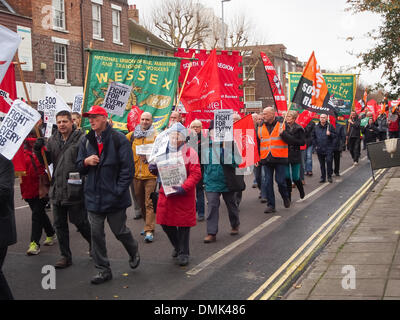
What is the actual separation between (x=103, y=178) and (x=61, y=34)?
2364 centimetres

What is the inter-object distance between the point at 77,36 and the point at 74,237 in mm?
22508

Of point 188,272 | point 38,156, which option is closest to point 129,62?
point 38,156

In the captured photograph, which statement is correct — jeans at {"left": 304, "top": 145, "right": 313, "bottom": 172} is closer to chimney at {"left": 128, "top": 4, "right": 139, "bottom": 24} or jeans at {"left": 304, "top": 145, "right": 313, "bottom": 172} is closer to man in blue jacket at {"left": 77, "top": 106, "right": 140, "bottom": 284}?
man in blue jacket at {"left": 77, "top": 106, "right": 140, "bottom": 284}

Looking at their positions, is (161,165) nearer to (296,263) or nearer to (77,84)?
(296,263)

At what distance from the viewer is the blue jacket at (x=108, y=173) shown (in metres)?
5.80

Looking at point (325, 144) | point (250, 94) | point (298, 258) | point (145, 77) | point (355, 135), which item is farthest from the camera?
point (250, 94)

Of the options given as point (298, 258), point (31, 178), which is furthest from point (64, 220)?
point (298, 258)

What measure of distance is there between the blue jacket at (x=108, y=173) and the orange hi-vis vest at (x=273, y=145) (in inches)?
180

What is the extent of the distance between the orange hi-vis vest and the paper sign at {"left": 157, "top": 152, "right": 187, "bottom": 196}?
3.82 m

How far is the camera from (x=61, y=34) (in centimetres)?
2752

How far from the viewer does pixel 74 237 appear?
816 centimetres

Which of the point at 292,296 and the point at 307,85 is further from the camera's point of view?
the point at 307,85

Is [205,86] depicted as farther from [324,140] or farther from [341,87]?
[341,87]
